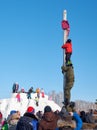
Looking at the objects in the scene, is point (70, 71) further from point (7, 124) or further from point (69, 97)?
point (7, 124)

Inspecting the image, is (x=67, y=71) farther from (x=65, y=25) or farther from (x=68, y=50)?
(x=65, y=25)

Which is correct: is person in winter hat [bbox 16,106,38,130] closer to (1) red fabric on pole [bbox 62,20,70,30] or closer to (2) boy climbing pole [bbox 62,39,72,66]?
(2) boy climbing pole [bbox 62,39,72,66]

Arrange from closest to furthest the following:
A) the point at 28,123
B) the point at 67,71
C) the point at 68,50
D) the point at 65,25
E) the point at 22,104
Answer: the point at 28,123 < the point at 67,71 < the point at 68,50 < the point at 65,25 < the point at 22,104

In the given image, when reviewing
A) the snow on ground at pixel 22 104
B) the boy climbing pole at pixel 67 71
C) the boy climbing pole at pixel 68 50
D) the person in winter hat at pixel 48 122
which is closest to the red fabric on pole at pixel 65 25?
the boy climbing pole at pixel 67 71

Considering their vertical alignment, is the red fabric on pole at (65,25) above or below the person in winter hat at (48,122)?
above

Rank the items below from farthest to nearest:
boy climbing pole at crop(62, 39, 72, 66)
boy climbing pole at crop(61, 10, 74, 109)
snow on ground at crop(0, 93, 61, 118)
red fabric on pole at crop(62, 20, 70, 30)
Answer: snow on ground at crop(0, 93, 61, 118) → red fabric on pole at crop(62, 20, 70, 30) → boy climbing pole at crop(62, 39, 72, 66) → boy climbing pole at crop(61, 10, 74, 109)

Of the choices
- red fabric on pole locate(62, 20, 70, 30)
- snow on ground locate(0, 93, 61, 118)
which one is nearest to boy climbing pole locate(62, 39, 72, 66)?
red fabric on pole locate(62, 20, 70, 30)

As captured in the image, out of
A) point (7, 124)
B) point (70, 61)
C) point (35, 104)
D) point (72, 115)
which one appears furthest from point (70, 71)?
point (35, 104)

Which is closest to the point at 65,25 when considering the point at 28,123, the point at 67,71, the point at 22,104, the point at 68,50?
the point at 68,50

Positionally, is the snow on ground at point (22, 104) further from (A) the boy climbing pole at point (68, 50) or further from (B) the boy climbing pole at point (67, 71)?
(A) the boy climbing pole at point (68, 50)

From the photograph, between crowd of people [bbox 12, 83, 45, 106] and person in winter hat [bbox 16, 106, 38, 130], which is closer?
person in winter hat [bbox 16, 106, 38, 130]

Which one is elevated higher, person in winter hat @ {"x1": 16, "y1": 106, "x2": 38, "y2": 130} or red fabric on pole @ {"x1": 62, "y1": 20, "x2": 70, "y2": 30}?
red fabric on pole @ {"x1": 62, "y1": 20, "x2": 70, "y2": 30}

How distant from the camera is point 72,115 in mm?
12195

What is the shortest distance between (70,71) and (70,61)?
67 cm
